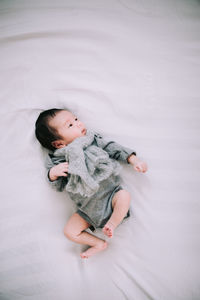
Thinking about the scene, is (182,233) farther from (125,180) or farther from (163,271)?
(125,180)

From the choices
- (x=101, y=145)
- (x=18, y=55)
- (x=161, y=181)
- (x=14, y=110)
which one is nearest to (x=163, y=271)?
(x=161, y=181)

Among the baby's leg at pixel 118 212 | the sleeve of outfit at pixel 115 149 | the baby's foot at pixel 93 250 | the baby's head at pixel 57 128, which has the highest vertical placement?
the baby's head at pixel 57 128

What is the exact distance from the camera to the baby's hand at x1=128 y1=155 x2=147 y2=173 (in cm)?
90

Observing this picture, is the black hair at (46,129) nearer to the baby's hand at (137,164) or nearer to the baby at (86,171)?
the baby at (86,171)

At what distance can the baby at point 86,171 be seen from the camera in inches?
34.5

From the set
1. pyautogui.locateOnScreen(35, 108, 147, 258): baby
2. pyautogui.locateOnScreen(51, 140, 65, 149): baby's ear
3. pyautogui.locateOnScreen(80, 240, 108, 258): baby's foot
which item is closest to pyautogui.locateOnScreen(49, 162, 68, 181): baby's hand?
pyautogui.locateOnScreen(35, 108, 147, 258): baby

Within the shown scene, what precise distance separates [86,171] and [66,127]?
228 mm

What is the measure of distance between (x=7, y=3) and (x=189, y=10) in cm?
93

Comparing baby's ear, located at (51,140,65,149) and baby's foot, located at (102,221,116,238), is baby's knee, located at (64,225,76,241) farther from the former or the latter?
baby's ear, located at (51,140,65,149)

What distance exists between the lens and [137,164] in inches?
35.9

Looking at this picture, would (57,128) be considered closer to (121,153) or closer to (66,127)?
(66,127)

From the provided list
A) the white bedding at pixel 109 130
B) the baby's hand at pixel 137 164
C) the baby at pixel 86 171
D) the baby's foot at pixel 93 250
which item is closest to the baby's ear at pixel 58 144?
the baby at pixel 86 171

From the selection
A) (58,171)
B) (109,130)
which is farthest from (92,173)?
(109,130)

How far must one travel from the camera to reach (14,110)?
1052 mm
